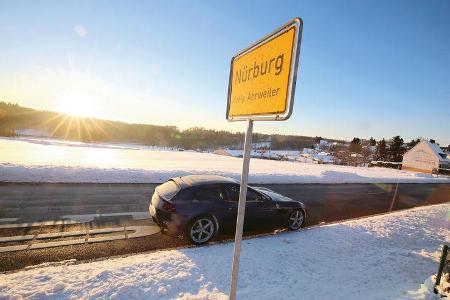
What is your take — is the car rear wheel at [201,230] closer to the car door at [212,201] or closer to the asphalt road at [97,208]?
the car door at [212,201]

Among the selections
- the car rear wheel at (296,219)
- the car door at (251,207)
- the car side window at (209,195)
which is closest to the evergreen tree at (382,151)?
the car rear wheel at (296,219)

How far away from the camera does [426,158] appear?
56.0 m

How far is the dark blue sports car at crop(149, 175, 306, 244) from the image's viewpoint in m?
6.28

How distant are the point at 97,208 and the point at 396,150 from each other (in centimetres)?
8531

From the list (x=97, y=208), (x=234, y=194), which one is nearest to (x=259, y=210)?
(x=234, y=194)

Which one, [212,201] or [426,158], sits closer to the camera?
[212,201]

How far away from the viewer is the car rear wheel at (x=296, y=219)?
794 centimetres

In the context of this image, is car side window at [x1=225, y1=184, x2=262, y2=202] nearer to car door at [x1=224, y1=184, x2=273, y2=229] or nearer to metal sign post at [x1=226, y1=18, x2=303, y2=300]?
car door at [x1=224, y1=184, x2=273, y2=229]

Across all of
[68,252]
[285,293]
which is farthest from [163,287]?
[68,252]

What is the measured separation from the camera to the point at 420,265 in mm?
6078

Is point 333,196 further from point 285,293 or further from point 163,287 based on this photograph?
point 163,287

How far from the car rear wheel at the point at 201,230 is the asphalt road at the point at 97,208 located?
37cm

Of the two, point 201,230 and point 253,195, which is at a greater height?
point 253,195

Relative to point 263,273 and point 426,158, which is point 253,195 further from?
point 426,158
